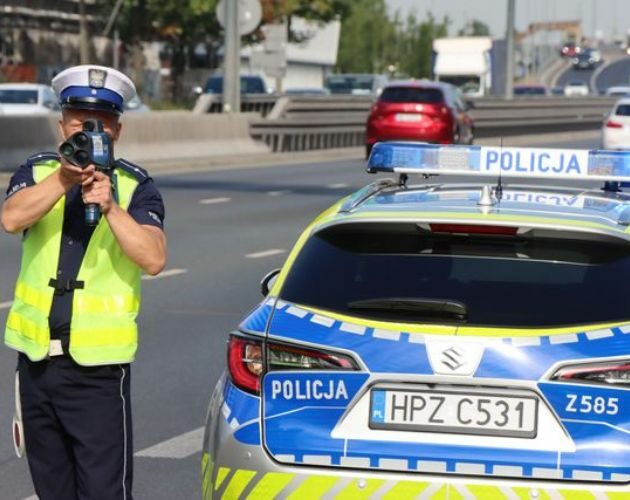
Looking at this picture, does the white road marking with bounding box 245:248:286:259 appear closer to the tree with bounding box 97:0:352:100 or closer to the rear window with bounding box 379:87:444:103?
the rear window with bounding box 379:87:444:103

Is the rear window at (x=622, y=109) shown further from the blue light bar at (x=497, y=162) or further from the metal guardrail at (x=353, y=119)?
the blue light bar at (x=497, y=162)

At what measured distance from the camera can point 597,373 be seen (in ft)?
15.9

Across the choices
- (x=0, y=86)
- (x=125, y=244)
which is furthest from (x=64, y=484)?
(x=0, y=86)

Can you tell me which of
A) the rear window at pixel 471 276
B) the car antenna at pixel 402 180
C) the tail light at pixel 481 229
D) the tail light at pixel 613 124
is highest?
the tail light at pixel 481 229

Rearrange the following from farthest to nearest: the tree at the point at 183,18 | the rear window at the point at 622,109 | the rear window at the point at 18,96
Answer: the tree at the point at 183,18
the rear window at the point at 18,96
the rear window at the point at 622,109

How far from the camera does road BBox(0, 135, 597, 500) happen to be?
7.66 m

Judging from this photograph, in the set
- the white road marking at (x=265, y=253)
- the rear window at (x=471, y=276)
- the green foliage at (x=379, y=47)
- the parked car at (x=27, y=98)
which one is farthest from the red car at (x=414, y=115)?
the green foliage at (x=379, y=47)

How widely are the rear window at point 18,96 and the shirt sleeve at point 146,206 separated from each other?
3695cm

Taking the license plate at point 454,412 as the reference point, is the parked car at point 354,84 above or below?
below

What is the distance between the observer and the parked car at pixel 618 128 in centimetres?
3678

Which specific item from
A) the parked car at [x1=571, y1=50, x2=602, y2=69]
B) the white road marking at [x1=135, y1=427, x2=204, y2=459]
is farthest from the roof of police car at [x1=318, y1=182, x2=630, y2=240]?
the parked car at [x1=571, y1=50, x2=602, y2=69]

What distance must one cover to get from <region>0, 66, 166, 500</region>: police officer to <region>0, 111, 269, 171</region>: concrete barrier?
23.5 m

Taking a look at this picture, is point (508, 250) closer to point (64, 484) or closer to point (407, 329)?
point (407, 329)

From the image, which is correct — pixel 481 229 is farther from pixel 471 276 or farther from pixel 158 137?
pixel 158 137
